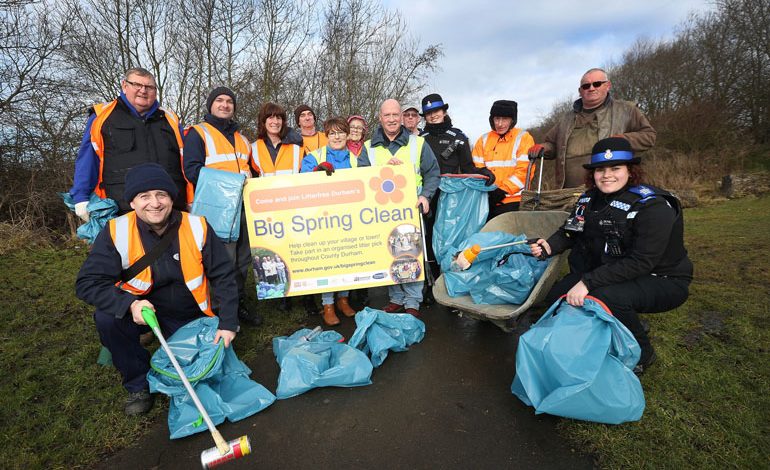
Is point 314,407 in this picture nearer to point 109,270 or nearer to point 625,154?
point 109,270

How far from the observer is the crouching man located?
2.42m

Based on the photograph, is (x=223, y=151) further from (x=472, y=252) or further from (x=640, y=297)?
(x=640, y=297)

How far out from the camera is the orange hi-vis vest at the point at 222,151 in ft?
11.6

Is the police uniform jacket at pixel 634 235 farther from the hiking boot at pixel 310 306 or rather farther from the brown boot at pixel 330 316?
the hiking boot at pixel 310 306

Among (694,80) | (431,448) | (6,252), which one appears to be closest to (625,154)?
(431,448)

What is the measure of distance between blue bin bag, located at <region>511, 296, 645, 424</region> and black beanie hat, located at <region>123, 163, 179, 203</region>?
2458 mm

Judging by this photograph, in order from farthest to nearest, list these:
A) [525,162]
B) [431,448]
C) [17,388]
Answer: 1. [525,162]
2. [17,388]
3. [431,448]

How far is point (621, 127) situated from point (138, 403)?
4.43 meters

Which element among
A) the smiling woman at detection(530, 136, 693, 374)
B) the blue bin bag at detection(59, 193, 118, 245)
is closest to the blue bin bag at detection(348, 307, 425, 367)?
the smiling woman at detection(530, 136, 693, 374)

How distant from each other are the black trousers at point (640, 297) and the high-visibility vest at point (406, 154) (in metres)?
1.90

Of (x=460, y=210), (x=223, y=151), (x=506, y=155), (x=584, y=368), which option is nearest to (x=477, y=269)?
(x=460, y=210)

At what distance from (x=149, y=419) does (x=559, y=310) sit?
8.70 feet

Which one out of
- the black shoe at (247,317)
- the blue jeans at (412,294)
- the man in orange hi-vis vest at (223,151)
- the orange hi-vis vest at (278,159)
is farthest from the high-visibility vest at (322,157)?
the black shoe at (247,317)

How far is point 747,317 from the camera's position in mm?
3277
